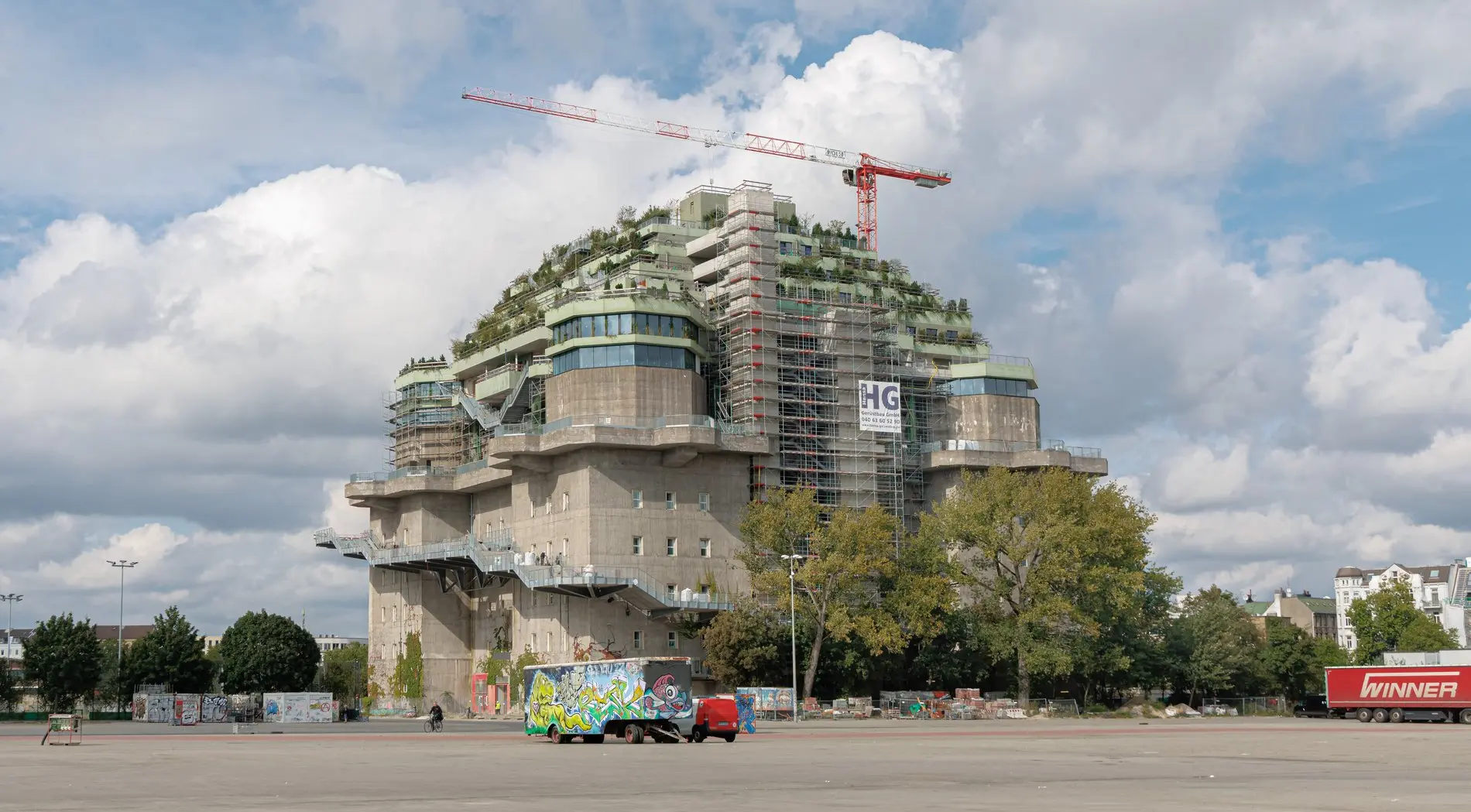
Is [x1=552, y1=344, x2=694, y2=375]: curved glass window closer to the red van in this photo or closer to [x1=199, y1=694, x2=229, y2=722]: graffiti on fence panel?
[x1=199, y1=694, x2=229, y2=722]: graffiti on fence panel

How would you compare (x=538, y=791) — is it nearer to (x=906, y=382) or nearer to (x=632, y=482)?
(x=632, y=482)

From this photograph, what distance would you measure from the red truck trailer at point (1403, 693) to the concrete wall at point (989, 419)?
3779 cm

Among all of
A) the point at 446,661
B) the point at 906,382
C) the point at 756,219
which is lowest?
the point at 446,661

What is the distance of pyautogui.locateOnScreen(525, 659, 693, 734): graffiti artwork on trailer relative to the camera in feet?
193

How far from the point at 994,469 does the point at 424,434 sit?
55768 mm

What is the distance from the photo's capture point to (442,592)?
5295 inches

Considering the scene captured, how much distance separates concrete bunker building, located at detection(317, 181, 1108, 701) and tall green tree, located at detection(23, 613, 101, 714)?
78.1 ft

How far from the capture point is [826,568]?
102 meters

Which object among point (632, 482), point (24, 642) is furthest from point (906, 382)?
point (24, 642)

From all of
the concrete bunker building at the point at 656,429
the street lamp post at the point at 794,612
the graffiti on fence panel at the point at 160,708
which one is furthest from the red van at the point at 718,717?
the graffiti on fence panel at the point at 160,708

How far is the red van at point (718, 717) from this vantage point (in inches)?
2410

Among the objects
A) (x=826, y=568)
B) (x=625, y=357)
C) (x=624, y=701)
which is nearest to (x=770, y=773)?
(x=624, y=701)

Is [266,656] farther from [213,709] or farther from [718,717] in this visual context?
[718,717]

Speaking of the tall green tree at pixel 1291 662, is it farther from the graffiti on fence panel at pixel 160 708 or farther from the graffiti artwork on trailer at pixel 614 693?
the graffiti on fence panel at pixel 160 708
